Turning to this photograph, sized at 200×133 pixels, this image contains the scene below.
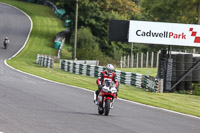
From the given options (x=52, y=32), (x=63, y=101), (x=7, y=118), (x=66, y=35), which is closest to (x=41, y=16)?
(x=52, y=32)

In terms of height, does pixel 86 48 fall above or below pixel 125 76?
above

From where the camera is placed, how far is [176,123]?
13.6m

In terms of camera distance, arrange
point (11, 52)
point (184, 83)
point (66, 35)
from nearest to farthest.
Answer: point (184, 83)
point (11, 52)
point (66, 35)

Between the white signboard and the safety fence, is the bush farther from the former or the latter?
the white signboard

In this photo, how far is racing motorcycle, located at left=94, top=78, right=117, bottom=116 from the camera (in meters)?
13.6

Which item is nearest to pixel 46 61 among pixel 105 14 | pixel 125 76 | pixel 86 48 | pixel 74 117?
pixel 86 48

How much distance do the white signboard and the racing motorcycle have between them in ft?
38.8

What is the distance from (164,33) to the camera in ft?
84.3

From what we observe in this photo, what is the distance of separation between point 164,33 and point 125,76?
5229 mm

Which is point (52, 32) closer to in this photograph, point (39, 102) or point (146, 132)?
point (39, 102)

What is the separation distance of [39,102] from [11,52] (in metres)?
A: 35.3

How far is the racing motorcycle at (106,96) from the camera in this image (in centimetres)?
1359

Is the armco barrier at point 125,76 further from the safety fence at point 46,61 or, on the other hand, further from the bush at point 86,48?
the bush at point 86,48

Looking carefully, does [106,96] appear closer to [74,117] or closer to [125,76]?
[74,117]
